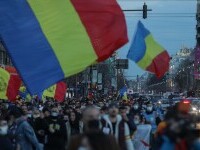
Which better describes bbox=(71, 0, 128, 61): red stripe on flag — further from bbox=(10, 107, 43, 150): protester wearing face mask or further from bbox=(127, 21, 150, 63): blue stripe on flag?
bbox=(127, 21, 150, 63): blue stripe on flag

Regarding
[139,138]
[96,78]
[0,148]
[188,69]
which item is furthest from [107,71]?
[0,148]

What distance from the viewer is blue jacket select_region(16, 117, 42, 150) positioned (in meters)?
13.3

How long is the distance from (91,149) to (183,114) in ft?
6.13

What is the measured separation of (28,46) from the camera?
34.0ft

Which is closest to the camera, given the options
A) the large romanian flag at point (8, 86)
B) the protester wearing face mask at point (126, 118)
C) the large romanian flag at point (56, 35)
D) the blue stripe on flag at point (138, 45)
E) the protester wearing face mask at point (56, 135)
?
the large romanian flag at point (56, 35)

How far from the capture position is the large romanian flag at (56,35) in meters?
10.2

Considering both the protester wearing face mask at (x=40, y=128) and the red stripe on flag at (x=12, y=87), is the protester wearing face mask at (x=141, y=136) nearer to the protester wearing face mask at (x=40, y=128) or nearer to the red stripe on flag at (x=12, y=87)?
the protester wearing face mask at (x=40, y=128)

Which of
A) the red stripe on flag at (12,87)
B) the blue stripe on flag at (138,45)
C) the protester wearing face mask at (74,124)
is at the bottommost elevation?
the protester wearing face mask at (74,124)

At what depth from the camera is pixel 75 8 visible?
1131 cm

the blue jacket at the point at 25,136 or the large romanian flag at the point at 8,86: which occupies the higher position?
the large romanian flag at the point at 8,86

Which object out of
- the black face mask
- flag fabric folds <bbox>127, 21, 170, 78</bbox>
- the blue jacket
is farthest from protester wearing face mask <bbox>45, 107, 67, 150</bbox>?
flag fabric folds <bbox>127, 21, 170, 78</bbox>

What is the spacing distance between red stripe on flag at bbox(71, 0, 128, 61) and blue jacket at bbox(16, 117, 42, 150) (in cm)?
267

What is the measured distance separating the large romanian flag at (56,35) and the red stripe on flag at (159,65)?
12658 mm

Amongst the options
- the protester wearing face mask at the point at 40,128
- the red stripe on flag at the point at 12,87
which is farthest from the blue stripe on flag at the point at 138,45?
the protester wearing face mask at the point at 40,128
